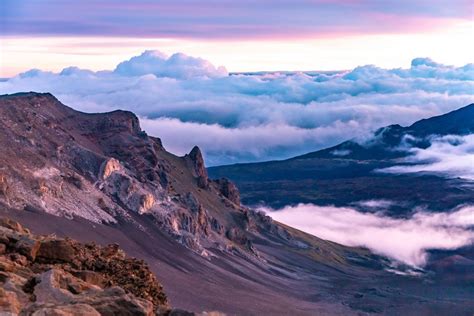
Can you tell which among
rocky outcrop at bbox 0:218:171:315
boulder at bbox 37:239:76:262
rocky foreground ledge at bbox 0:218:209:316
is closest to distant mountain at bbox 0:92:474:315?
rocky outcrop at bbox 0:218:171:315

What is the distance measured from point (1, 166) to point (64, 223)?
13040mm

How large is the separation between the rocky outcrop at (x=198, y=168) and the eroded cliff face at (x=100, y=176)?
2.89 ft

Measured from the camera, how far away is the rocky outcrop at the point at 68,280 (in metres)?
22.5

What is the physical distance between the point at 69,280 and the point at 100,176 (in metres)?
107

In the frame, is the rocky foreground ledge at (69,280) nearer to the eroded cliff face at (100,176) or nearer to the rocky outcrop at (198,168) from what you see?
the eroded cliff face at (100,176)

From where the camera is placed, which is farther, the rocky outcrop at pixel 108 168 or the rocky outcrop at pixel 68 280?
the rocky outcrop at pixel 108 168

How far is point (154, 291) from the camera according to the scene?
109 ft

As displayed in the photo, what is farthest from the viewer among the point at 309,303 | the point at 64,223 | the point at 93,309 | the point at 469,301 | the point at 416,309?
the point at 469,301

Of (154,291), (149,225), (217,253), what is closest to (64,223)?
(149,225)

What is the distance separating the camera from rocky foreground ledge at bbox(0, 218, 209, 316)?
22438 mm

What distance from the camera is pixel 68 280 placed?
27219 millimetres

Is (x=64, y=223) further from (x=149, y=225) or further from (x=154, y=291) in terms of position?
(x=154, y=291)

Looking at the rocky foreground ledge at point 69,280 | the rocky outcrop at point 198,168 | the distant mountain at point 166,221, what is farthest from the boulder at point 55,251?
the rocky outcrop at point 198,168

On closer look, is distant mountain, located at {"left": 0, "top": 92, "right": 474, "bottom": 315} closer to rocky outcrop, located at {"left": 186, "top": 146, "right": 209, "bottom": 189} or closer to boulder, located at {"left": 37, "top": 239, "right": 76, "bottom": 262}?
rocky outcrop, located at {"left": 186, "top": 146, "right": 209, "bottom": 189}
